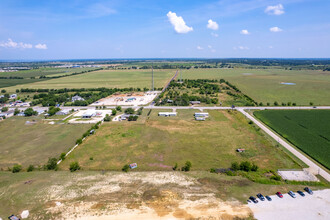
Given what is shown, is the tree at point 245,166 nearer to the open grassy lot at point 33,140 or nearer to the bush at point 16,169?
the open grassy lot at point 33,140

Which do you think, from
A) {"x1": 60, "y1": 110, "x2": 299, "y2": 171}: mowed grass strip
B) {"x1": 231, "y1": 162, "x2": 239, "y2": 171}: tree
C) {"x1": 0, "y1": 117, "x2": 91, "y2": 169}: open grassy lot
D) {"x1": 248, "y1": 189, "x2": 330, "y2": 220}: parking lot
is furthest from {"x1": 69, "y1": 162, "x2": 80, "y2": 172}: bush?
{"x1": 248, "y1": 189, "x2": 330, "y2": 220}: parking lot

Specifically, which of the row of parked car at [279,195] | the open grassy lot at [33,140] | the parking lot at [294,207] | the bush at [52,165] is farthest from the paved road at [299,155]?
the open grassy lot at [33,140]

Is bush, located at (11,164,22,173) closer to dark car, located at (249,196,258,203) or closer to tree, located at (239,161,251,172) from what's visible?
dark car, located at (249,196,258,203)

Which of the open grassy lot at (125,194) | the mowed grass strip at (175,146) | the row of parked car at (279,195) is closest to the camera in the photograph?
the open grassy lot at (125,194)

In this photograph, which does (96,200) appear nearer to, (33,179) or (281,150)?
(33,179)

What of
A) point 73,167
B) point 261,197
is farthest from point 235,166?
point 73,167
